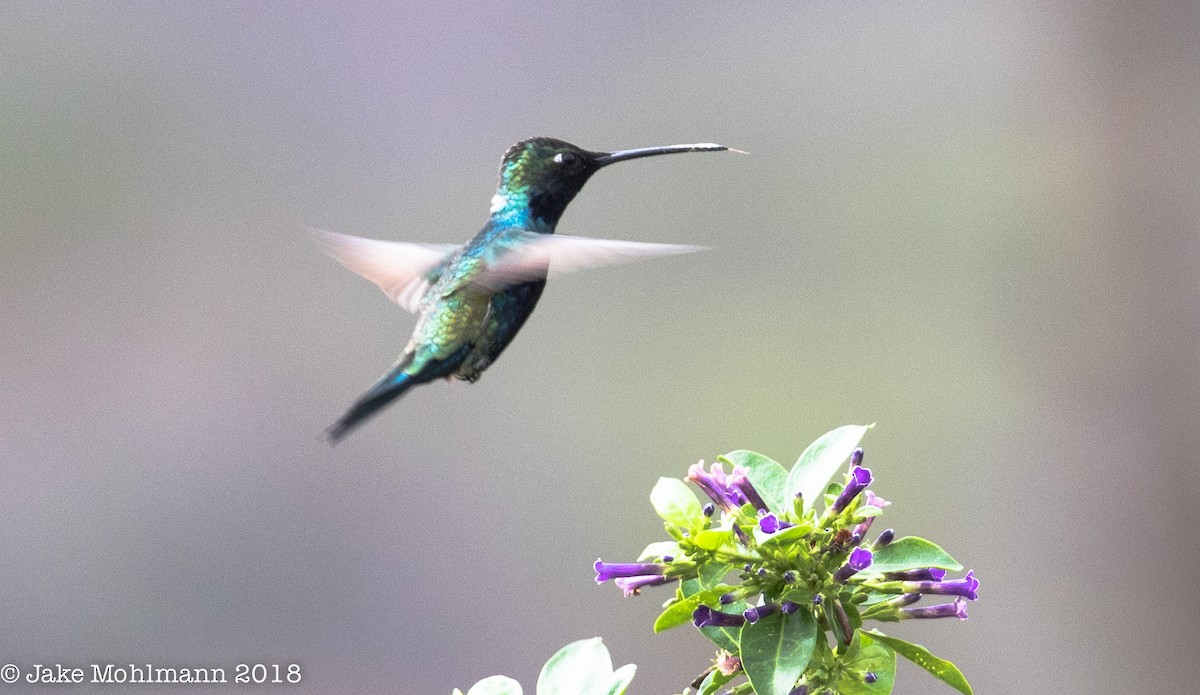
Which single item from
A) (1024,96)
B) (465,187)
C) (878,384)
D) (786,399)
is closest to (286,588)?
(465,187)

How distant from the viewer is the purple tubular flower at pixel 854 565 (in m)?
0.96

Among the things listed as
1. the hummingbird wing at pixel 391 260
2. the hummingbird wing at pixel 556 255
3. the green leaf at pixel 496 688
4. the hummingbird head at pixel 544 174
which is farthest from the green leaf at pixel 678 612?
the hummingbird head at pixel 544 174

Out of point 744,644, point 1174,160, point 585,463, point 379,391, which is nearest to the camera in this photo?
point 744,644

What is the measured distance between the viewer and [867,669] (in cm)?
98

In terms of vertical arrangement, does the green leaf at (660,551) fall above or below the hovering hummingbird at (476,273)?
below

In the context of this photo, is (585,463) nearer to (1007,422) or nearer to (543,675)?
(1007,422)

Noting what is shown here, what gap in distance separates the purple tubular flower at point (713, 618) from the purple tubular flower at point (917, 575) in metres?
0.15

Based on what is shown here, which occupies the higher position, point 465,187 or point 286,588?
point 465,187

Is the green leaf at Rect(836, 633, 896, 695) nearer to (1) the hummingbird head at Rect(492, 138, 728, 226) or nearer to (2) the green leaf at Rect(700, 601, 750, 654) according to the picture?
(2) the green leaf at Rect(700, 601, 750, 654)

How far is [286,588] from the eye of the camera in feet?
12.5

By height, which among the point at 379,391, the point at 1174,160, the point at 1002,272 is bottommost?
the point at 379,391

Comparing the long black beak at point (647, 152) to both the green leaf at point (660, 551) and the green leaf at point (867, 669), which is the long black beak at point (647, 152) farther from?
the green leaf at point (867, 669)

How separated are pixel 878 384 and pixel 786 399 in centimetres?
33

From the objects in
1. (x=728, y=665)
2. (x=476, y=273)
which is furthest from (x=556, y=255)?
(x=728, y=665)
